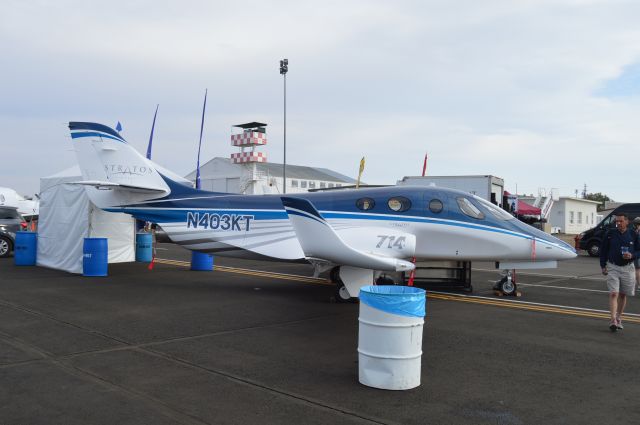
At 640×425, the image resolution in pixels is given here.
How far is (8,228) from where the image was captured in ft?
65.1

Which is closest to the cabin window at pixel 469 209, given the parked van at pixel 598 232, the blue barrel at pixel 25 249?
the blue barrel at pixel 25 249

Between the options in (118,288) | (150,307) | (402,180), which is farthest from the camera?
(402,180)

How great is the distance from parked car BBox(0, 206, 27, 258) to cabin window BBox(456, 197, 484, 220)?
668 inches

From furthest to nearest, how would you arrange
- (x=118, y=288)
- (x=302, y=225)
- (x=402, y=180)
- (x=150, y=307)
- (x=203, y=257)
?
(x=402, y=180) → (x=203, y=257) → (x=118, y=288) → (x=150, y=307) → (x=302, y=225)

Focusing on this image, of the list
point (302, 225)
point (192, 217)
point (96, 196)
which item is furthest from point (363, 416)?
point (96, 196)

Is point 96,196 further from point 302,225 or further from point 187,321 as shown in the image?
point 302,225

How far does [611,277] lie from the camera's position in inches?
336

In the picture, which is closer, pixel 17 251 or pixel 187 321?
pixel 187 321

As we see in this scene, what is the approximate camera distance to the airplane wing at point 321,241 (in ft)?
26.7

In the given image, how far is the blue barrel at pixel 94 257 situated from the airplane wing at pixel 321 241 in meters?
7.94

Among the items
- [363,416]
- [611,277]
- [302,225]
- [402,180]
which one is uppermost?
[402,180]

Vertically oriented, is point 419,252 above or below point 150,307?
above

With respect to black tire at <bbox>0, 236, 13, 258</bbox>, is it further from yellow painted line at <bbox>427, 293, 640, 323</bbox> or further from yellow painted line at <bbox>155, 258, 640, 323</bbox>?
yellow painted line at <bbox>427, 293, 640, 323</bbox>

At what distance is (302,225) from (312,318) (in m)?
1.95
